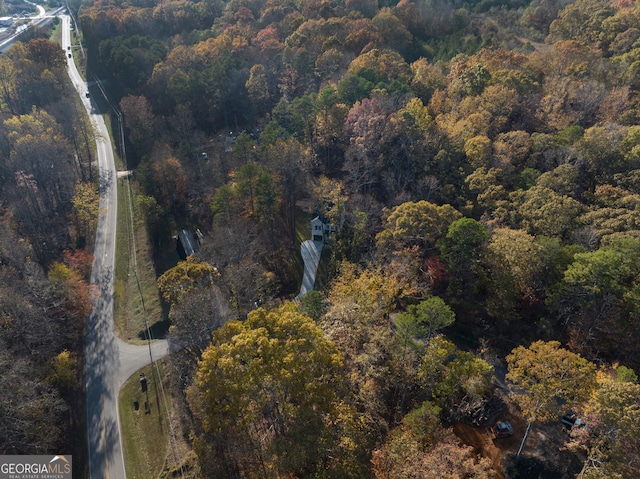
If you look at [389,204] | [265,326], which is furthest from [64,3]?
[265,326]

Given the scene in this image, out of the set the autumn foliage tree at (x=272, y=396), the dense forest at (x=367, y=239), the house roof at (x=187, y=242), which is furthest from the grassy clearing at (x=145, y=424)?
the house roof at (x=187, y=242)

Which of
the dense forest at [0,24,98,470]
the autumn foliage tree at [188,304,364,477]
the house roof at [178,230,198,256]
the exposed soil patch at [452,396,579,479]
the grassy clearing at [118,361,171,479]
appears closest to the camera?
the autumn foliage tree at [188,304,364,477]

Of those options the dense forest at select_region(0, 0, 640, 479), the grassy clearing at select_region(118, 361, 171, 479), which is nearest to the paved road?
the grassy clearing at select_region(118, 361, 171, 479)

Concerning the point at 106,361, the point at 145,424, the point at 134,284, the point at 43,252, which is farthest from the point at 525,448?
the point at 43,252

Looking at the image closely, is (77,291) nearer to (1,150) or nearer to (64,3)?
(1,150)

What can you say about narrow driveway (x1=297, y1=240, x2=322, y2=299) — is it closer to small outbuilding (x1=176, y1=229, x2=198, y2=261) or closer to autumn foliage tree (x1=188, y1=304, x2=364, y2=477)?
small outbuilding (x1=176, y1=229, x2=198, y2=261)
